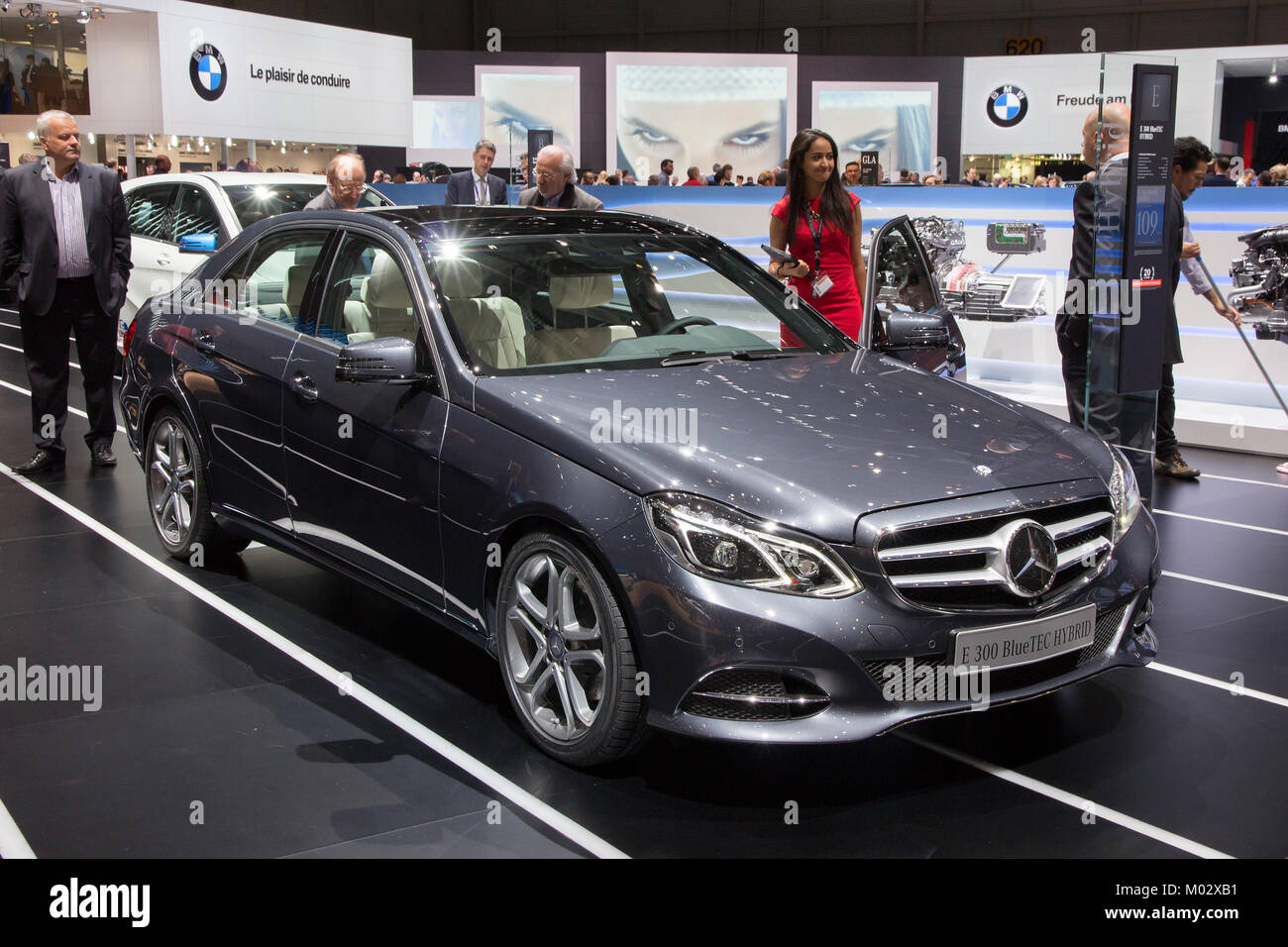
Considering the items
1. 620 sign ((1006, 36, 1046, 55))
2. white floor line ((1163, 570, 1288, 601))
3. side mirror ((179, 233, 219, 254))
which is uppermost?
620 sign ((1006, 36, 1046, 55))

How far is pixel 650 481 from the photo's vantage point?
124 inches

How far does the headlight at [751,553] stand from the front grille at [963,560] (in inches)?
5.3

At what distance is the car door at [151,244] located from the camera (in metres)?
9.57

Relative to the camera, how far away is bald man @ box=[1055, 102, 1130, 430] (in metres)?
5.77

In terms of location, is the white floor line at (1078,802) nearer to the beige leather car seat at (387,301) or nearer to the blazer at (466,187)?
the beige leather car seat at (387,301)

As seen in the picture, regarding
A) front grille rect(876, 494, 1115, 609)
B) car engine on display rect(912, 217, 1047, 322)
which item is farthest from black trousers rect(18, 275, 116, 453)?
car engine on display rect(912, 217, 1047, 322)

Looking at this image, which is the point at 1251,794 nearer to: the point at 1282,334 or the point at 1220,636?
the point at 1220,636

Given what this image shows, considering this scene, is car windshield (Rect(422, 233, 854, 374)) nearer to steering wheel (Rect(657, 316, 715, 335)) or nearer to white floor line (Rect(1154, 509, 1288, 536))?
steering wheel (Rect(657, 316, 715, 335))

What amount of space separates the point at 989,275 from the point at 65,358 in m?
6.55

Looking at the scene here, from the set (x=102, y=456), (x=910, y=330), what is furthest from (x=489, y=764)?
(x=102, y=456)

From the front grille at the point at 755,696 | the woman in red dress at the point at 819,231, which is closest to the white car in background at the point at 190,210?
the woman in red dress at the point at 819,231

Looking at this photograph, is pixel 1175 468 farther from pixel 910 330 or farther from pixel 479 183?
pixel 479 183

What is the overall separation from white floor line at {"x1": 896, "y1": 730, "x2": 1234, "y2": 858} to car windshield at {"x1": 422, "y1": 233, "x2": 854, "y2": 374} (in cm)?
136

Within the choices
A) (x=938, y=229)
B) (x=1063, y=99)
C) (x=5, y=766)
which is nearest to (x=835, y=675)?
(x=5, y=766)
